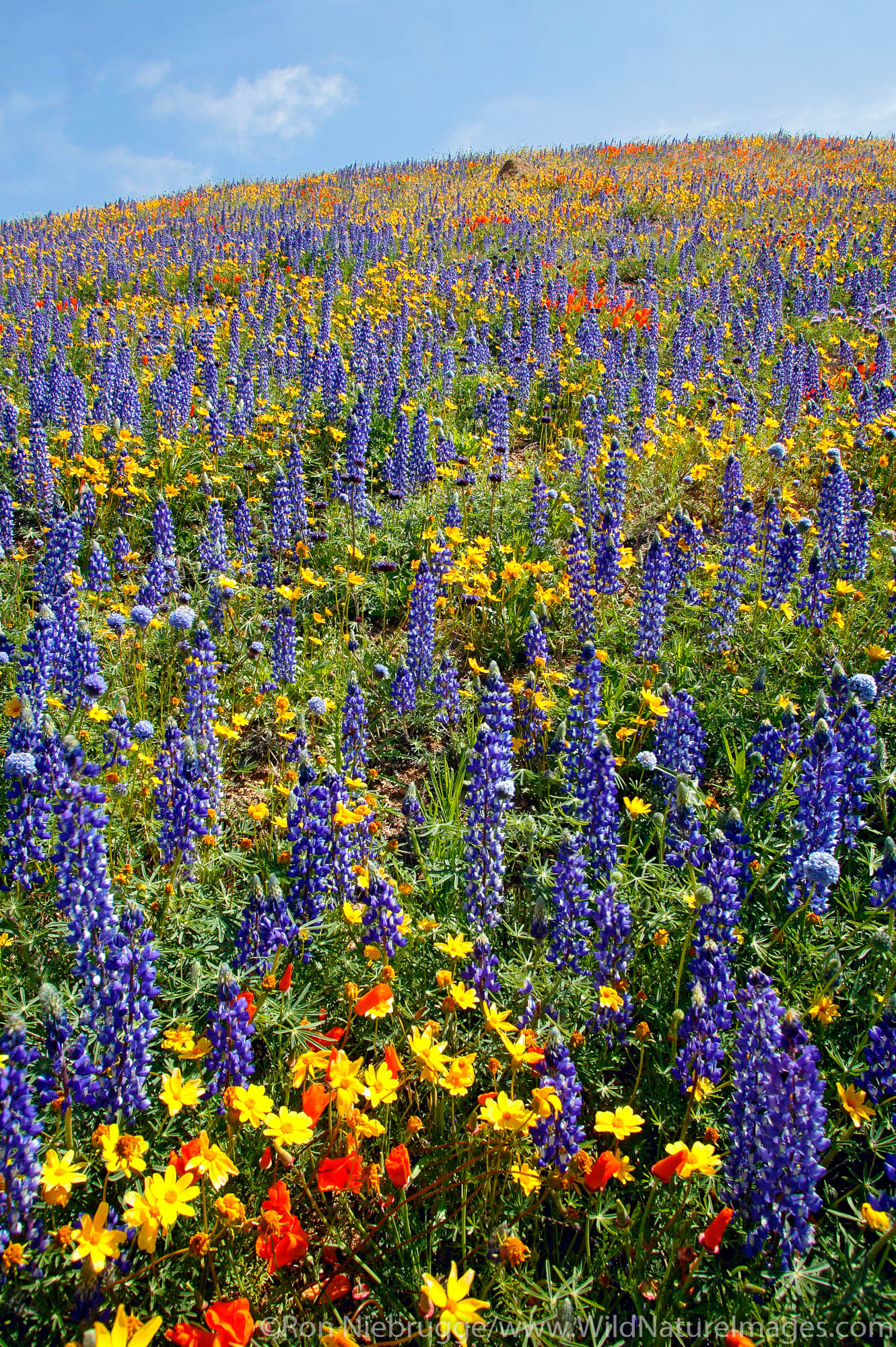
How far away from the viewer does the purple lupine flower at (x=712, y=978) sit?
227 cm

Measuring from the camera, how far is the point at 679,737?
3670 millimetres

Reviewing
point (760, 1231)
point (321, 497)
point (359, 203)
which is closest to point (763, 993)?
point (760, 1231)

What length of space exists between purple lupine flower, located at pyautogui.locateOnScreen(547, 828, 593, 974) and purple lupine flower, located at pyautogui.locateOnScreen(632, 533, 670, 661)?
2.05 meters

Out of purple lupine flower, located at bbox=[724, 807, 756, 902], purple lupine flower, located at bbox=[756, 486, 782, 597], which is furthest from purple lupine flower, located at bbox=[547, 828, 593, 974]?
purple lupine flower, located at bbox=[756, 486, 782, 597]

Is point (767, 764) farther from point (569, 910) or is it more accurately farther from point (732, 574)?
point (732, 574)

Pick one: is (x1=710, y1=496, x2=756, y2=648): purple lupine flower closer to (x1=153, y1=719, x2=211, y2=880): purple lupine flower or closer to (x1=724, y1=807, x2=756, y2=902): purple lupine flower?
(x1=724, y1=807, x2=756, y2=902): purple lupine flower

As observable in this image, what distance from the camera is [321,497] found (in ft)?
22.7

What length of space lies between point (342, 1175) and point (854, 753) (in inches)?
109

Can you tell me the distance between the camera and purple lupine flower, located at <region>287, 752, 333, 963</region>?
2.72 metres

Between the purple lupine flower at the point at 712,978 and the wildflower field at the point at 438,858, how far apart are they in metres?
0.02

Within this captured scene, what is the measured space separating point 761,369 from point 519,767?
8651mm

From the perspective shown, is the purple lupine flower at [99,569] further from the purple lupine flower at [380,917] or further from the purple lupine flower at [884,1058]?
the purple lupine flower at [884,1058]

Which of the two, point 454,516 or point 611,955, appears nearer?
point 611,955

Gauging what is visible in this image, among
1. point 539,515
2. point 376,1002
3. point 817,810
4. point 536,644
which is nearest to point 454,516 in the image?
point 539,515
